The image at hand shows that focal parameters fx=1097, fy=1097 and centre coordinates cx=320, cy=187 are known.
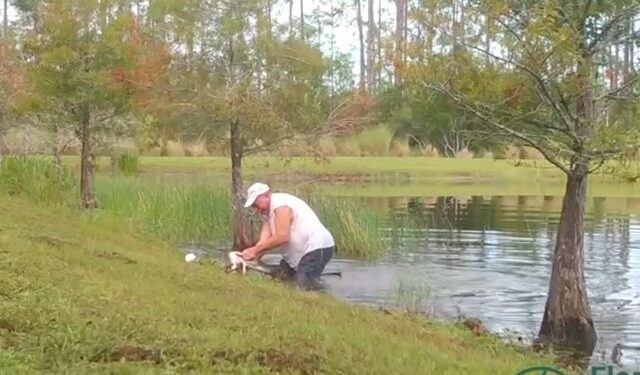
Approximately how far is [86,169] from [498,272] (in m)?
7.85

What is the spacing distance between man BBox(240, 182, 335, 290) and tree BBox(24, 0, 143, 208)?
872cm

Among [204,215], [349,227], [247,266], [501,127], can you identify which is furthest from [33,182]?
[501,127]

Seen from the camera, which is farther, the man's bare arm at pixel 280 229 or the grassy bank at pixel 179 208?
the grassy bank at pixel 179 208

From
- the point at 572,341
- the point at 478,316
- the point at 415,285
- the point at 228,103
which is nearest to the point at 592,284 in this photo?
the point at 415,285

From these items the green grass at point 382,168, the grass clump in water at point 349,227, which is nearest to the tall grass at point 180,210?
the grass clump in water at point 349,227

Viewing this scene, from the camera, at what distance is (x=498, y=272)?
54.5 ft

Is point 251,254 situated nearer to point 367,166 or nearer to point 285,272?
point 285,272

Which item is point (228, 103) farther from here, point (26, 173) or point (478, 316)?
point (478, 316)

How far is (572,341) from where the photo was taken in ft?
35.7

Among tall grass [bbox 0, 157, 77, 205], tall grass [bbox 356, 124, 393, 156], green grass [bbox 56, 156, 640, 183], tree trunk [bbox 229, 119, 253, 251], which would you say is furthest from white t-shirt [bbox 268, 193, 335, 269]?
tall grass [bbox 356, 124, 393, 156]

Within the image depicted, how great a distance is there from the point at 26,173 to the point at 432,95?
9144 mm

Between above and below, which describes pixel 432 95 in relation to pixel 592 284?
above

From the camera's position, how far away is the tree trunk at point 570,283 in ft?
36.1

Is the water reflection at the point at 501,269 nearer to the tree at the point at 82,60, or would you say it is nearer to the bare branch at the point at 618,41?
the bare branch at the point at 618,41
